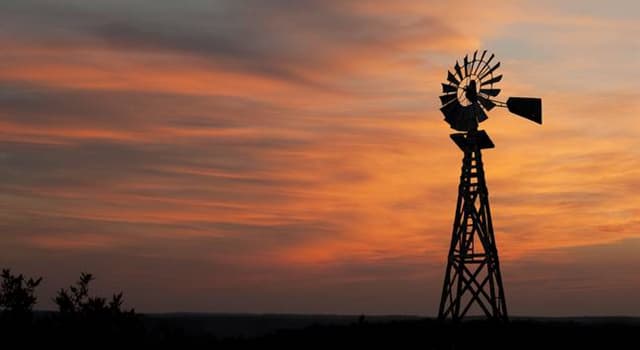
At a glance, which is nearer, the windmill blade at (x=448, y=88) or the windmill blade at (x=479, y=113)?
the windmill blade at (x=479, y=113)

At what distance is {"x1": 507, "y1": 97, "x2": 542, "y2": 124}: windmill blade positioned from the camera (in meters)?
45.2

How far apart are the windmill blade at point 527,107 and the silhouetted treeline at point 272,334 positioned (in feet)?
32.1

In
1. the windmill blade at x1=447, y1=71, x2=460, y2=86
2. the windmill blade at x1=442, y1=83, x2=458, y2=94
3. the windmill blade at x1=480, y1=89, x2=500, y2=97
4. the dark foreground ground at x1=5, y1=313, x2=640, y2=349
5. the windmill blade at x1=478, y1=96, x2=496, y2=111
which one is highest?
the windmill blade at x1=447, y1=71, x2=460, y2=86

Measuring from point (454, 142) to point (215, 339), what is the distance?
14.9 meters

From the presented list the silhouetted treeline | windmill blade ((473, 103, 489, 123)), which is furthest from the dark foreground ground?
windmill blade ((473, 103, 489, 123))

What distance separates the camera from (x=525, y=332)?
4288 cm

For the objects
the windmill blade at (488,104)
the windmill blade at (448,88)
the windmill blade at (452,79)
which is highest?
the windmill blade at (452,79)

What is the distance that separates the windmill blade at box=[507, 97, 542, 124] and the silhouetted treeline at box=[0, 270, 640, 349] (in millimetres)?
9774

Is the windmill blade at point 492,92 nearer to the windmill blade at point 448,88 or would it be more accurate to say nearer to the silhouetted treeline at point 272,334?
the windmill blade at point 448,88

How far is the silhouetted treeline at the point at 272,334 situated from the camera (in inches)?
1495

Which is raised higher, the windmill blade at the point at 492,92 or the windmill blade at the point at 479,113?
the windmill blade at the point at 492,92

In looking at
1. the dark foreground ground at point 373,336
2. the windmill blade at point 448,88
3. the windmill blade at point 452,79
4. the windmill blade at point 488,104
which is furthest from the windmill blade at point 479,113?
the dark foreground ground at point 373,336

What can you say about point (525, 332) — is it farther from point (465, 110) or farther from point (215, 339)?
point (215, 339)

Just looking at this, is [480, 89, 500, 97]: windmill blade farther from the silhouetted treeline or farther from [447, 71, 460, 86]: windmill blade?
the silhouetted treeline
